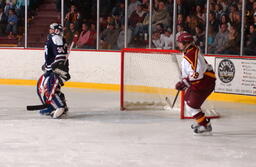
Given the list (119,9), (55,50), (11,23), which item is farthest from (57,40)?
(11,23)

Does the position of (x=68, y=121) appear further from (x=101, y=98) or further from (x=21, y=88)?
(x=21, y=88)

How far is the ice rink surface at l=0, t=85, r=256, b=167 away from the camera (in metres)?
4.16

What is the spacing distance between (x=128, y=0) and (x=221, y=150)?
550 centimetres

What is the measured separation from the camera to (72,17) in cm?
1017


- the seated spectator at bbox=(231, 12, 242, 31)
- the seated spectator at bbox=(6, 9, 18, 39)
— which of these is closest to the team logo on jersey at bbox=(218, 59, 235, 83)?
the seated spectator at bbox=(231, 12, 242, 31)

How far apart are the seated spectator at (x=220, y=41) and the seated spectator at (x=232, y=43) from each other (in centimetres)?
6

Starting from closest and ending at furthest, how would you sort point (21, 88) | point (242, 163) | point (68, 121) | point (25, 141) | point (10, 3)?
point (242, 163) < point (25, 141) < point (68, 121) < point (21, 88) < point (10, 3)

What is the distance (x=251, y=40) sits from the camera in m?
8.27

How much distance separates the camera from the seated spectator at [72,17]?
33.3ft

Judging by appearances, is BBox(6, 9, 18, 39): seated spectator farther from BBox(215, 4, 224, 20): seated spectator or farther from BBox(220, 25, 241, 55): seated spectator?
BBox(220, 25, 241, 55): seated spectator

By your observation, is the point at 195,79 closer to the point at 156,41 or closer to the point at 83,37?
the point at 156,41

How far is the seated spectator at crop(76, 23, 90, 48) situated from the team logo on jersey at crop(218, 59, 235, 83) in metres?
2.98

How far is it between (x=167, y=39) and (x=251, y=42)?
155cm

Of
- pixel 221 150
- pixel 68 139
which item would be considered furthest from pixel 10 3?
pixel 221 150
